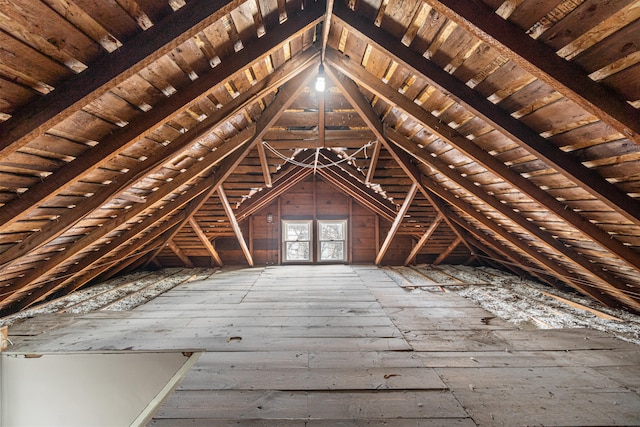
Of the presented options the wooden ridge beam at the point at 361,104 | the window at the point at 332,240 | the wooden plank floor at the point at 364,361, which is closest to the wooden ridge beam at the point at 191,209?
the wooden plank floor at the point at 364,361

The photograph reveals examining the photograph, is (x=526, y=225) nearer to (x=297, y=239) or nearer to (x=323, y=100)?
(x=323, y=100)

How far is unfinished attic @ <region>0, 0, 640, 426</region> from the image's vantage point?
1.31m

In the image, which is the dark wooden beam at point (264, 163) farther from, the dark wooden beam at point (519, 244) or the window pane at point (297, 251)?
the window pane at point (297, 251)

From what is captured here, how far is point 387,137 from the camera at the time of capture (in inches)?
124

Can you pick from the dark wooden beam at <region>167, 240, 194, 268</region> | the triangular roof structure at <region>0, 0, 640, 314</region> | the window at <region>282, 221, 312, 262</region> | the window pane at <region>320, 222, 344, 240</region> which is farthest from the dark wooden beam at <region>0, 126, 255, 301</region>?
the window pane at <region>320, 222, 344, 240</region>

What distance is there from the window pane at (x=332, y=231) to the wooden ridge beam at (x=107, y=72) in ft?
19.8

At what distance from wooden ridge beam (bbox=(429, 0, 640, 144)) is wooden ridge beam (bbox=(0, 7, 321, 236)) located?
0.93 meters

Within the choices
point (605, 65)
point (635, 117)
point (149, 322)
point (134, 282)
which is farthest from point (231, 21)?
point (134, 282)

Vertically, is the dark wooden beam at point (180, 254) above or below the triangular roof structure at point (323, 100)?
below

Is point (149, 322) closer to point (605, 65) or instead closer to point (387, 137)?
point (387, 137)

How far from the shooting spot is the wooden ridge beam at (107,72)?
4.32 ft

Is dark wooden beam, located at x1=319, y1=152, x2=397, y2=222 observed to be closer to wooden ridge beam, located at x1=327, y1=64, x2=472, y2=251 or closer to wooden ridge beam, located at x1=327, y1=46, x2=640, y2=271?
wooden ridge beam, located at x1=327, y1=64, x2=472, y2=251

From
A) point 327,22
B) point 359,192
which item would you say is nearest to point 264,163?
point 327,22

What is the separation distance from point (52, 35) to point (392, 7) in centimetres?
168
